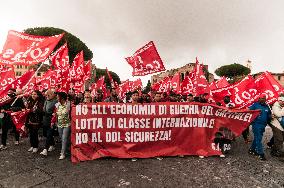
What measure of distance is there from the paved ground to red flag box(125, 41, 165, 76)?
3.79 meters

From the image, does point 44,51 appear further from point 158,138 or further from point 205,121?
point 205,121

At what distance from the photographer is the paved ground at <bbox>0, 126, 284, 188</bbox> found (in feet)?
17.5

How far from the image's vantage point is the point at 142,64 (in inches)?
386

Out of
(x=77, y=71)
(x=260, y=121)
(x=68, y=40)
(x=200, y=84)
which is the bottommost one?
(x=260, y=121)

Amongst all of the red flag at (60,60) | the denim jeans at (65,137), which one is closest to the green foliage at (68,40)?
the red flag at (60,60)

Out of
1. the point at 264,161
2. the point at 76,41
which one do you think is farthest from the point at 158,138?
the point at 76,41

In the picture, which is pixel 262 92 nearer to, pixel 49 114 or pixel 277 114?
pixel 277 114

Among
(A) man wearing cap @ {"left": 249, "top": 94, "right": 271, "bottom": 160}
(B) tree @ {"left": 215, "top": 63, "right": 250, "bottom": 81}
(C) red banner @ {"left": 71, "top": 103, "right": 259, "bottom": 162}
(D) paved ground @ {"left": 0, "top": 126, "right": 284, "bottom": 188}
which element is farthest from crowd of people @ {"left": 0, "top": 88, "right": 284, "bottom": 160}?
(B) tree @ {"left": 215, "top": 63, "right": 250, "bottom": 81}

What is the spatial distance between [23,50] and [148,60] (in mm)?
4126

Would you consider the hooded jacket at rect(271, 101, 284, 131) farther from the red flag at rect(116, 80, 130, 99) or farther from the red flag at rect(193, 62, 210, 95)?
the red flag at rect(116, 80, 130, 99)

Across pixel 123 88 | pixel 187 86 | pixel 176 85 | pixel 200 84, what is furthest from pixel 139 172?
pixel 123 88

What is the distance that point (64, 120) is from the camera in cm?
690

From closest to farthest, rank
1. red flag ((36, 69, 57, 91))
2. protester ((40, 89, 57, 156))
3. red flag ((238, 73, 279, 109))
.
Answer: protester ((40, 89, 57, 156)) < red flag ((238, 73, 279, 109)) < red flag ((36, 69, 57, 91))

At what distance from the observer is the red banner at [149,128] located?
6.92 metres
